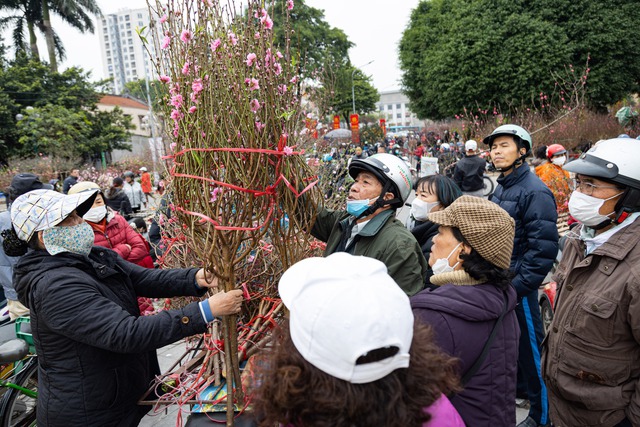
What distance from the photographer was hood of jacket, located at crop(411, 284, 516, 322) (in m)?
1.49

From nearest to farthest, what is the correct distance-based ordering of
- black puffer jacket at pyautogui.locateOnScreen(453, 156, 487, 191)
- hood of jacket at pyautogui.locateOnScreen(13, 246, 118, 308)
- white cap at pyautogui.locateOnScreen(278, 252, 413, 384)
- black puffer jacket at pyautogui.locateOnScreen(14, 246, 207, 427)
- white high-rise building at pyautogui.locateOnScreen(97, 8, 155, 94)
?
white cap at pyautogui.locateOnScreen(278, 252, 413, 384)
black puffer jacket at pyautogui.locateOnScreen(14, 246, 207, 427)
hood of jacket at pyautogui.locateOnScreen(13, 246, 118, 308)
black puffer jacket at pyautogui.locateOnScreen(453, 156, 487, 191)
white high-rise building at pyautogui.locateOnScreen(97, 8, 155, 94)

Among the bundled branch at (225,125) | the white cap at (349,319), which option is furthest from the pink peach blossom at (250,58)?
the white cap at (349,319)

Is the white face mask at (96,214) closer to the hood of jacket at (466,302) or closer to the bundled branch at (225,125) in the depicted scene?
the bundled branch at (225,125)

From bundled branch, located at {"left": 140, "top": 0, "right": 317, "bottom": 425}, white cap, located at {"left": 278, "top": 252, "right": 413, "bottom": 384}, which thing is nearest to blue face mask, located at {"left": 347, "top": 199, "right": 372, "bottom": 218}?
bundled branch, located at {"left": 140, "top": 0, "right": 317, "bottom": 425}

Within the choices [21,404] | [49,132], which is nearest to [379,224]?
[21,404]

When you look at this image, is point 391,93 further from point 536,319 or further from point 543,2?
point 536,319

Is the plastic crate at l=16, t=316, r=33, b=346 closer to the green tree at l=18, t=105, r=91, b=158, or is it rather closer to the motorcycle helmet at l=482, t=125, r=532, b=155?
the motorcycle helmet at l=482, t=125, r=532, b=155

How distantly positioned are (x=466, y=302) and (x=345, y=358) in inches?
29.8

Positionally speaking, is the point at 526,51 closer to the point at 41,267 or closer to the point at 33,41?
the point at 41,267

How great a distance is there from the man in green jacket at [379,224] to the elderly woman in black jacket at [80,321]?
84 centimetres

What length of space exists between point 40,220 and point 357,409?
1694 millimetres

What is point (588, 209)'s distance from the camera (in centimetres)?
205

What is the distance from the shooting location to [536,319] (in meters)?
3.05

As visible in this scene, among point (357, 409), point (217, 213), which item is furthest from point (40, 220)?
point (357, 409)
